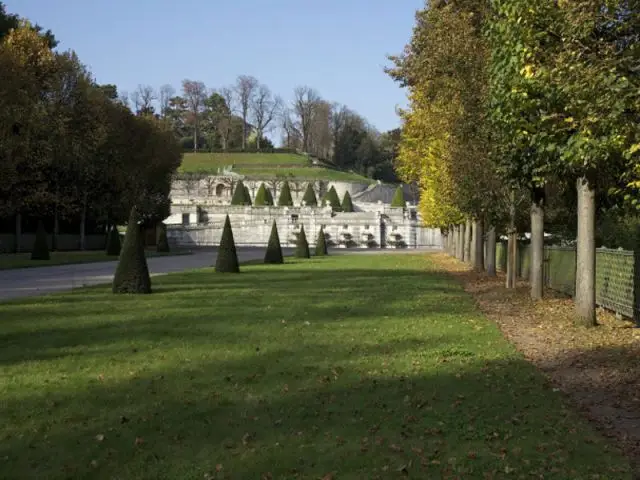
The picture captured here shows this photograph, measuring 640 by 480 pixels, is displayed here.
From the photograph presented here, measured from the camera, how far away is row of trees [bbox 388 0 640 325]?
26.8 feet

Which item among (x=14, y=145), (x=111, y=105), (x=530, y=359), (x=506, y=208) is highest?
(x=111, y=105)

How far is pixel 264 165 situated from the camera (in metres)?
104

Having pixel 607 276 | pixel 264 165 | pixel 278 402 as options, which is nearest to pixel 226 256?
pixel 607 276

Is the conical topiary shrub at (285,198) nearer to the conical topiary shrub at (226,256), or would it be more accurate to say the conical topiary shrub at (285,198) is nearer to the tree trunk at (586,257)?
the conical topiary shrub at (226,256)

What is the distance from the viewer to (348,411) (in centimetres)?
629

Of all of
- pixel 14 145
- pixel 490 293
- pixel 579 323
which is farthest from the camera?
pixel 14 145

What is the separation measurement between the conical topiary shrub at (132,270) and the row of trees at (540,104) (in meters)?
8.21

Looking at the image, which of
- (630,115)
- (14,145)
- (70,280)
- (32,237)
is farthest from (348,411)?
(32,237)

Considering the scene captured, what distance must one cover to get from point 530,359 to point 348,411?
12.6 feet

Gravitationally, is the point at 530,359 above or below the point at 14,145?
below

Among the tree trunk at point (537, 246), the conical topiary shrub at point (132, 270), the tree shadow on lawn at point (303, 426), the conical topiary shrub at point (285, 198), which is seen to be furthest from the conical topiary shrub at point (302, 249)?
the conical topiary shrub at point (285, 198)

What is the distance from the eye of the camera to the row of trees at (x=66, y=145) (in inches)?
1328

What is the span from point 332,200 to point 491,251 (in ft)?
213

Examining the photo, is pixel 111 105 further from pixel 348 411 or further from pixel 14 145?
pixel 348 411
